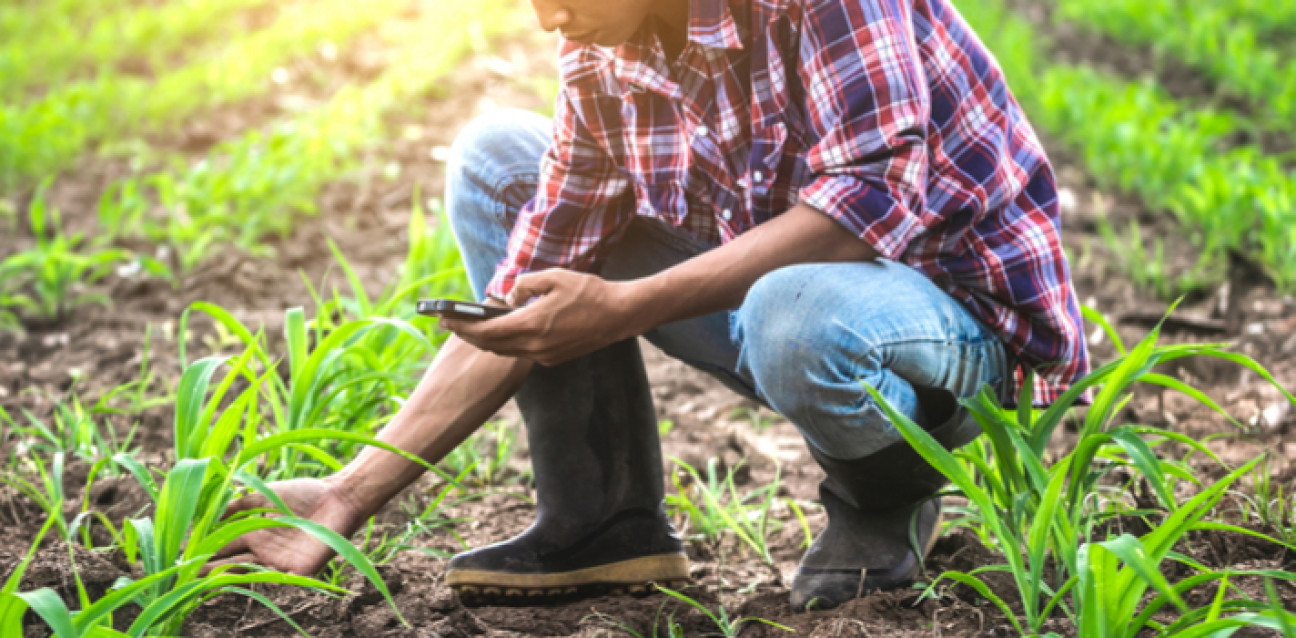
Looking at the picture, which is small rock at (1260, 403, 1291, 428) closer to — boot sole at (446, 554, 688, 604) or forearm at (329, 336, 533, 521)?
boot sole at (446, 554, 688, 604)

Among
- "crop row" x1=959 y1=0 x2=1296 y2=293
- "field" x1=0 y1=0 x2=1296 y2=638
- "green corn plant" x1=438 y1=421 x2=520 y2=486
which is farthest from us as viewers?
"crop row" x1=959 y1=0 x2=1296 y2=293

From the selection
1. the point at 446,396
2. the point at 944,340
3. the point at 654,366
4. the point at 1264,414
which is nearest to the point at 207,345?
the point at 654,366

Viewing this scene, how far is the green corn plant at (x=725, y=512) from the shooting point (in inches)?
70.2

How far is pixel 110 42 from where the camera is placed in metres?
6.56

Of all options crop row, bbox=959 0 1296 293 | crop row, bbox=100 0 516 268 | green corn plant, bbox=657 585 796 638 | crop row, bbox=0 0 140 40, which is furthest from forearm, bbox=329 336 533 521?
crop row, bbox=0 0 140 40

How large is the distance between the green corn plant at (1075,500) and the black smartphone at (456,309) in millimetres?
543

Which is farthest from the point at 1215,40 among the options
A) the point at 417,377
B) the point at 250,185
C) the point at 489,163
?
the point at 489,163

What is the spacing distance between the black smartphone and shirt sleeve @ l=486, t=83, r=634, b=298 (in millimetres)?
217

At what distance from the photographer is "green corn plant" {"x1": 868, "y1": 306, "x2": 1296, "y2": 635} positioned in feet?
3.72

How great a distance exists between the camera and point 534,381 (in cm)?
171

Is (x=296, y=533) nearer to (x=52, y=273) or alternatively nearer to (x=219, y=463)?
(x=219, y=463)

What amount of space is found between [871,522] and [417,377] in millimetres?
1145

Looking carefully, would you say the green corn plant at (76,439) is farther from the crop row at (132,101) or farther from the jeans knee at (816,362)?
the crop row at (132,101)

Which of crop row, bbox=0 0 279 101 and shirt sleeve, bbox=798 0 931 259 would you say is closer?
shirt sleeve, bbox=798 0 931 259
